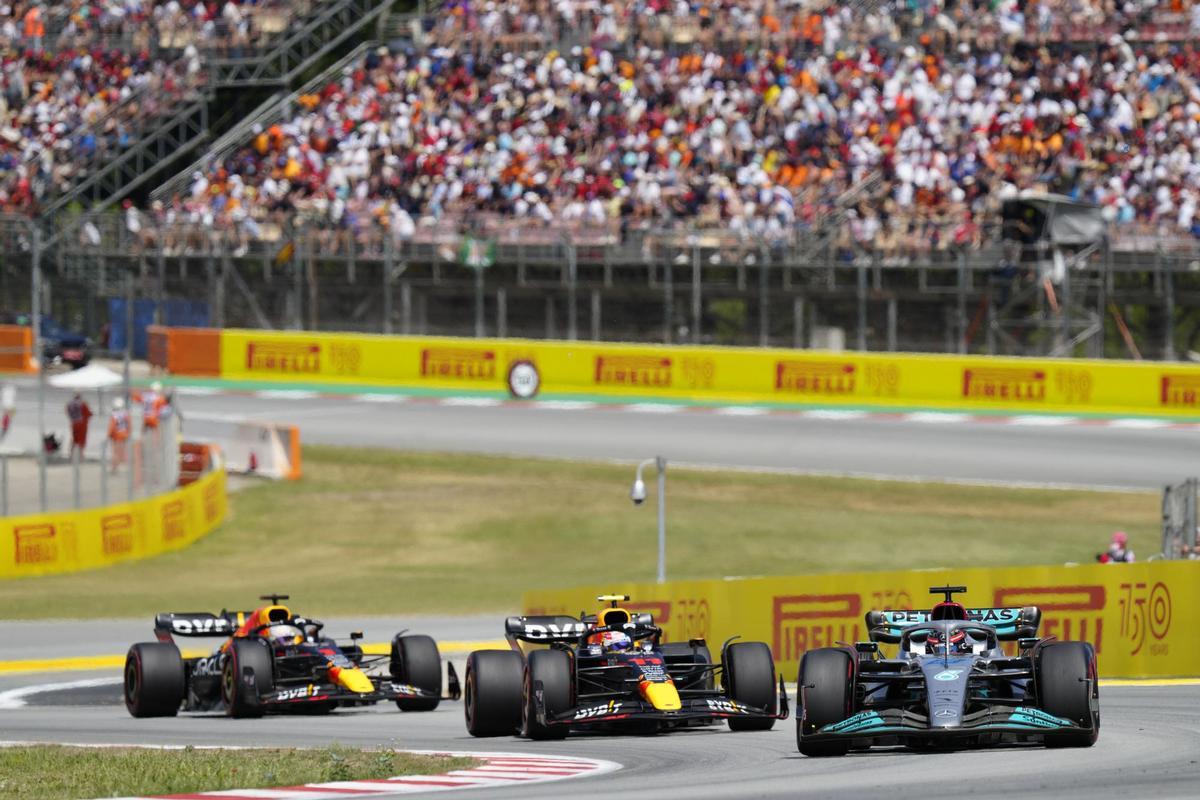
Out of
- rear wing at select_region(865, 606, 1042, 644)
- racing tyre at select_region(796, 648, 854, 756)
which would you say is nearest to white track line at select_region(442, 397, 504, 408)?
rear wing at select_region(865, 606, 1042, 644)

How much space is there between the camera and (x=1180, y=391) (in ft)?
137

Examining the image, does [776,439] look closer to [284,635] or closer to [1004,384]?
[1004,384]

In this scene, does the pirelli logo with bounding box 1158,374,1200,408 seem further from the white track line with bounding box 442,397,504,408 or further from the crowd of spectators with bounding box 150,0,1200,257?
the white track line with bounding box 442,397,504,408

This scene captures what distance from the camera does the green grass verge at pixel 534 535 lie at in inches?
1236

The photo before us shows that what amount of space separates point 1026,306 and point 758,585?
2272cm

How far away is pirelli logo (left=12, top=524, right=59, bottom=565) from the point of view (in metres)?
31.8

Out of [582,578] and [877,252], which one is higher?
[877,252]

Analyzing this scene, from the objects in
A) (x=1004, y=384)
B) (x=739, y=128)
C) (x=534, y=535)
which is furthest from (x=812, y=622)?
(x=739, y=128)

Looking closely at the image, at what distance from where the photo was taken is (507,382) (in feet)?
155

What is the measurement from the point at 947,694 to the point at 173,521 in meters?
23.0

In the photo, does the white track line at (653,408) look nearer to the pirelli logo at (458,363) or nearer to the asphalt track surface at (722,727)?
the asphalt track surface at (722,727)

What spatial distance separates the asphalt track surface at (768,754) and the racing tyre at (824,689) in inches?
10.6

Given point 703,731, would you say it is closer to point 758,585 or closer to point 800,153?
point 758,585

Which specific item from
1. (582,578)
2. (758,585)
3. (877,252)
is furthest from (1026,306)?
(758,585)
